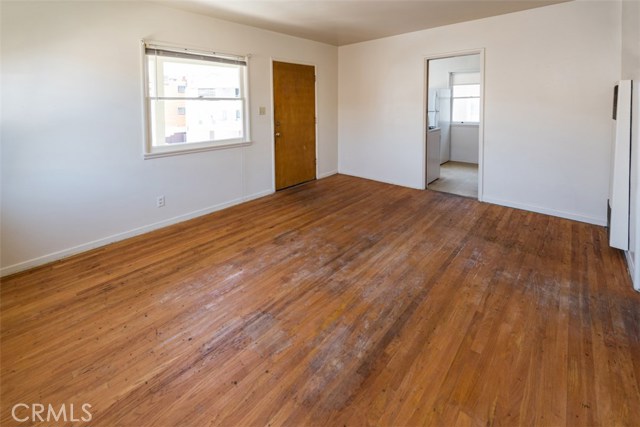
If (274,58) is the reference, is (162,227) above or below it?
below

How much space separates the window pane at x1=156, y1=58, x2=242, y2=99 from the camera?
13.4ft

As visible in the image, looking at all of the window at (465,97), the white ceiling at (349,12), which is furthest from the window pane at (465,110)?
the white ceiling at (349,12)

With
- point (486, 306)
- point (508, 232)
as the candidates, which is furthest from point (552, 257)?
point (486, 306)

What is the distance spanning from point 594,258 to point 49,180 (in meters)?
5.08

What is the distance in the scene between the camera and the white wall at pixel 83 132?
Answer: 2990 millimetres

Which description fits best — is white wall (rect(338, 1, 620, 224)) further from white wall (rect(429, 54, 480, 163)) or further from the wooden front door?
white wall (rect(429, 54, 480, 163))

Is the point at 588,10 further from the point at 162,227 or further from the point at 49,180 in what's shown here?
the point at 49,180

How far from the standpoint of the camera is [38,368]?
195cm

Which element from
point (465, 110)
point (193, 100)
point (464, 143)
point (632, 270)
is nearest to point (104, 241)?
point (193, 100)

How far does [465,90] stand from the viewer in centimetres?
824

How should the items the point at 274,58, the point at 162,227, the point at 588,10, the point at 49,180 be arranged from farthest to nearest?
the point at 274,58, the point at 162,227, the point at 588,10, the point at 49,180

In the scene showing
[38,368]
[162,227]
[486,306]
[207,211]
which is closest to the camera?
[38,368]

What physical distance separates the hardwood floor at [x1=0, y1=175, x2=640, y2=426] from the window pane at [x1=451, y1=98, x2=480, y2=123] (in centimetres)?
498
